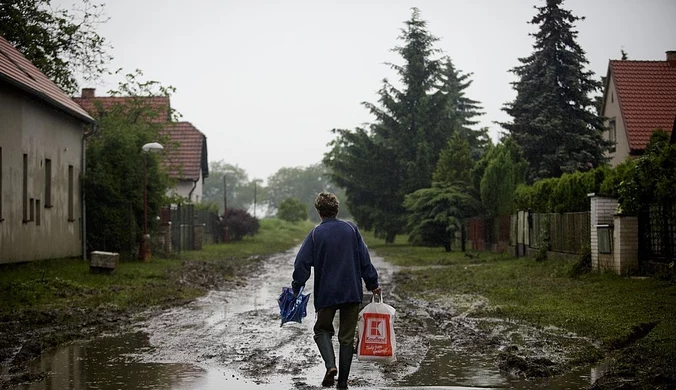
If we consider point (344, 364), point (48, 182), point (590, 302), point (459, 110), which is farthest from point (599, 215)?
point (459, 110)

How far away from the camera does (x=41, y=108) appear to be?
24.6m

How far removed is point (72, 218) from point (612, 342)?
2042 centimetres

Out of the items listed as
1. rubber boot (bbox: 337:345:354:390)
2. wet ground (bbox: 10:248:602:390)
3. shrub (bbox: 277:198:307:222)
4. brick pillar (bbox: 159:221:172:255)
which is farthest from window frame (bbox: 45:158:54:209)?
shrub (bbox: 277:198:307:222)

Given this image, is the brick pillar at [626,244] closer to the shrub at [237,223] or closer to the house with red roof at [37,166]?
the house with red roof at [37,166]

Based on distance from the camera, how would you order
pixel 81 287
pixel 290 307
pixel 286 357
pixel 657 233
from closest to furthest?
pixel 290 307
pixel 286 357
pixel 657 233
pixel 81 287

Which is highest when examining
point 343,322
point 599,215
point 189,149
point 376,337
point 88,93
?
point 88,93

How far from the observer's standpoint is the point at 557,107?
40000 millimetres

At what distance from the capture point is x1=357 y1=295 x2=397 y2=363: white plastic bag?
8906 millimetres

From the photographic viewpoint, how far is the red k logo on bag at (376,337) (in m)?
8.91

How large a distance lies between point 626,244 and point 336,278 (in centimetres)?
1204

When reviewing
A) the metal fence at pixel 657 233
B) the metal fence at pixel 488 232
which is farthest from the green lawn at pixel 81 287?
the metal fence at pixel 488 232

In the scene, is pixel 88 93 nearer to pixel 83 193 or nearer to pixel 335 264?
pixel 83 193

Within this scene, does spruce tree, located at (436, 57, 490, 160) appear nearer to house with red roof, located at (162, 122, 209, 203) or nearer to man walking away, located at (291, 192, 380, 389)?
house with red roof, located at (162, 122, 209, 203)

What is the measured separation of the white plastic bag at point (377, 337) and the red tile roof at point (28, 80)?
13.5 meters
